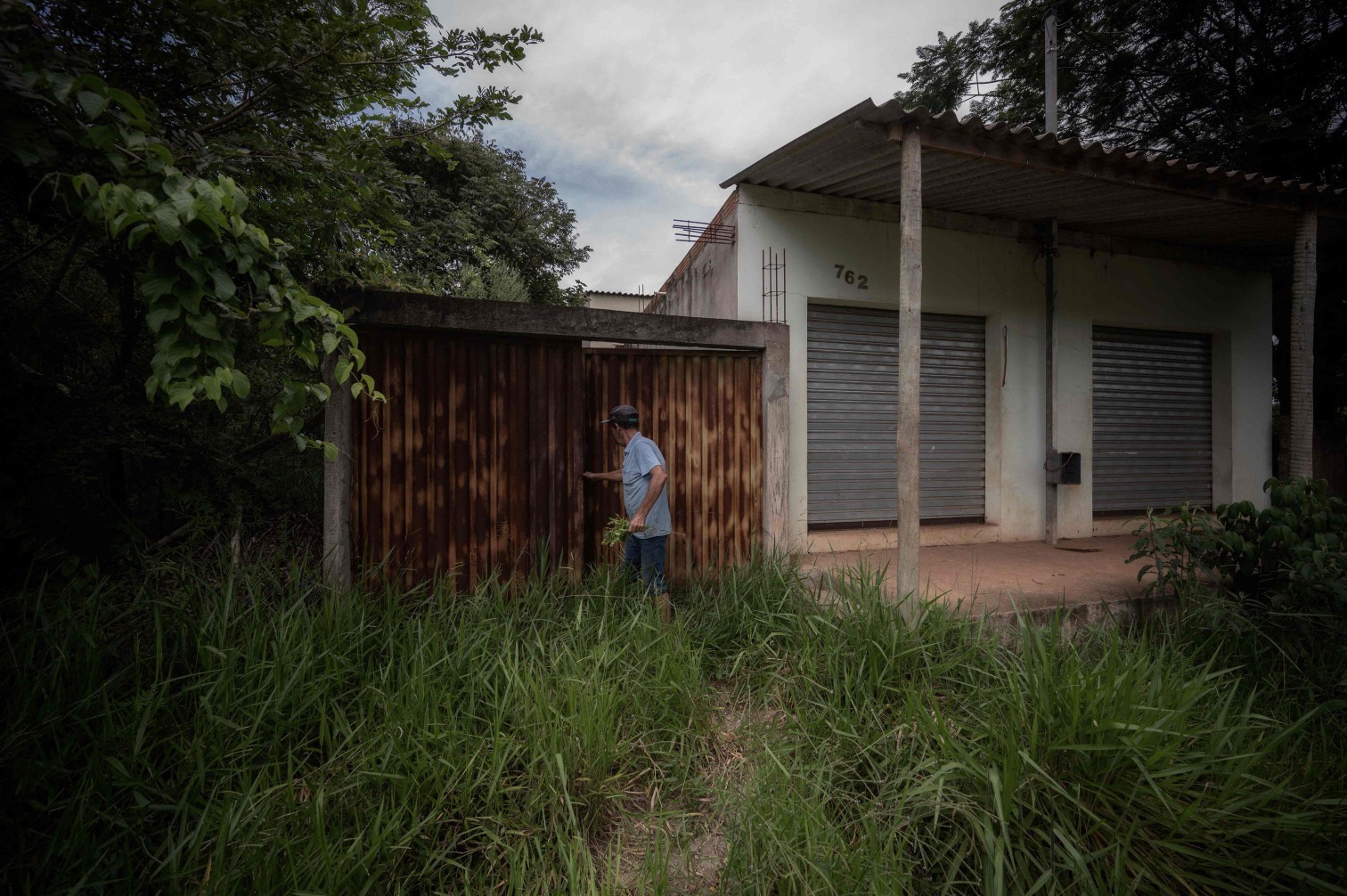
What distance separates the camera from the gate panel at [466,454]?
13.4ft

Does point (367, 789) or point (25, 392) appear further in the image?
point (25, 392)

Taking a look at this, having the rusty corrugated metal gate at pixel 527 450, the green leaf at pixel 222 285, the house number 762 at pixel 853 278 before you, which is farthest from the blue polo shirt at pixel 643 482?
the house number 762 at pixel 853 278

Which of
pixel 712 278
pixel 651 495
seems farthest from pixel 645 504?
pixel 712 278

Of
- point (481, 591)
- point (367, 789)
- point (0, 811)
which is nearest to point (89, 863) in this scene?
point (0, 811)

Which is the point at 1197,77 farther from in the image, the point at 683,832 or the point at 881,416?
the point at 683,832

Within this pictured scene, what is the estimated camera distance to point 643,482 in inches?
166

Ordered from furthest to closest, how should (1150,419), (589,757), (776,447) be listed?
(1150,419)
(776,447)
(589,757)

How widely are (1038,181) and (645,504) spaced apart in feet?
14.1

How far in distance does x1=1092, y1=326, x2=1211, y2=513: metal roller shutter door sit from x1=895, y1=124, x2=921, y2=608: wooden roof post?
4.26 m

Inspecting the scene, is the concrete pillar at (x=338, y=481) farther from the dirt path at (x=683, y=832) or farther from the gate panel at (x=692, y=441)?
the dirt path at (x=683, y=832)

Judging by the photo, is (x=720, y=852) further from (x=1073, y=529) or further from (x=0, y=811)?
(x=1073, y=529)

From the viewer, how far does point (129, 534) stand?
3594 mm

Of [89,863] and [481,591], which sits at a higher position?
[481,591]

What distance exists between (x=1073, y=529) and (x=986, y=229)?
10.8 feet
